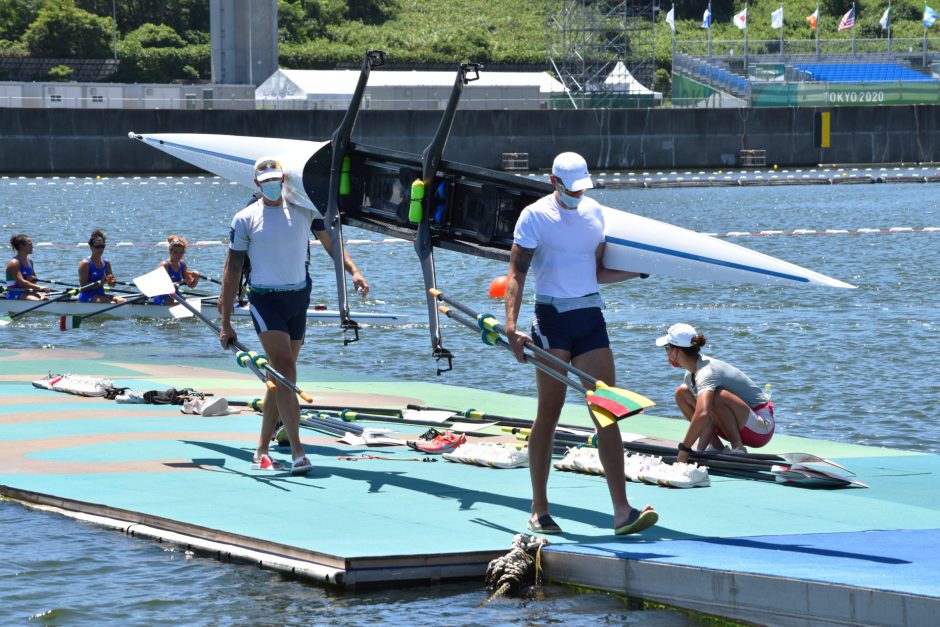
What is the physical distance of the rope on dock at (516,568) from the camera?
795 centimetres

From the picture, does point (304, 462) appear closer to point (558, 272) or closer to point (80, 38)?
point (558, 272)

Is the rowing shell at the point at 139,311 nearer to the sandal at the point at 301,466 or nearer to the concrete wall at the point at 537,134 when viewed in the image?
the sandal at the point at 301,466

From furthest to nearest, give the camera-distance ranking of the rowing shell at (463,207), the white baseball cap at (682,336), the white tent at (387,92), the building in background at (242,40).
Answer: the building in background at (242,40)
the white tent at (387,92)
the white baseball cap at (682,336)
the rowing shell at (463,207)

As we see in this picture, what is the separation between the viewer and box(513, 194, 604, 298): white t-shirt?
8258 mm

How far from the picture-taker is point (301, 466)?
10.3 metres

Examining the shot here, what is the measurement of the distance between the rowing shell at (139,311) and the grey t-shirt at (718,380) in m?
12.5

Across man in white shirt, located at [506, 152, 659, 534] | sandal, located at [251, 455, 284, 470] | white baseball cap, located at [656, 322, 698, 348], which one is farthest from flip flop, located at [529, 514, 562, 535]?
sandal, located at [251, 455, 284, 470]

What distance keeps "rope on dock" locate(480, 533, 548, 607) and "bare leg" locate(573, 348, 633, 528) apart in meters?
0.50

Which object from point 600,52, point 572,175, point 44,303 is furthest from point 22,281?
point 600,52

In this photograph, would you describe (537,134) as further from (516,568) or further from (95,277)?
(516,568)

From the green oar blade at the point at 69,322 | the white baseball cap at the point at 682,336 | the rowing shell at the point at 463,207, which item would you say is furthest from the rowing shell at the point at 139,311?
the white baseball cap at the point at 682,336

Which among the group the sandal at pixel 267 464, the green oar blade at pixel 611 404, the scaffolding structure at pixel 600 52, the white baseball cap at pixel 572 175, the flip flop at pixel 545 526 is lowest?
the sandal at pixel 267 464

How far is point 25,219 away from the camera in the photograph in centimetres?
4666

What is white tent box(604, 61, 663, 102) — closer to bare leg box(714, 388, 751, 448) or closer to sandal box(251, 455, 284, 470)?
bare leg box(714, 388, 751, 448)
